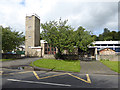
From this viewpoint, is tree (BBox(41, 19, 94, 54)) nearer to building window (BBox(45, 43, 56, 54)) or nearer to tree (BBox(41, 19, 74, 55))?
tree (BBox(41, 19, 74, 55))

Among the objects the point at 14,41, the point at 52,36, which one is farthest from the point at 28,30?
the point at 52,36

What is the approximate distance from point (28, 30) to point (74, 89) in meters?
24.4

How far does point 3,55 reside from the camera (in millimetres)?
18844

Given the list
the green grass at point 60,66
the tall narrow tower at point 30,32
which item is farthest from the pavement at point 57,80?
the tall narrow tower at point 30,32

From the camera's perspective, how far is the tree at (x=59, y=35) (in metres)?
14.6

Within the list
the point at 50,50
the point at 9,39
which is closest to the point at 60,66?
the point at 50,50

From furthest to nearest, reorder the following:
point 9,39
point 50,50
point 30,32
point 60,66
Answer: point 30,32, point 50,50, point 9,39, point 60,66

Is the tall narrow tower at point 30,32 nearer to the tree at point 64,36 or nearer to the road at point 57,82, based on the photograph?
the tree at point 64,36

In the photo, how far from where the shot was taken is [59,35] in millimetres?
15484

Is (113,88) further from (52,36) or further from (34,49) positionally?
(34,49)

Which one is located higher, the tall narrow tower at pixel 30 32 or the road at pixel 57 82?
the tall narrow tower at pixel 30 32

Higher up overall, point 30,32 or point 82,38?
point 30,32

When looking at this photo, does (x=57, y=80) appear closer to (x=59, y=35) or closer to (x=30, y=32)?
(x=59, y=35)

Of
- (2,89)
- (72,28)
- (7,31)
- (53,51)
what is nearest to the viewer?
(2,89)
